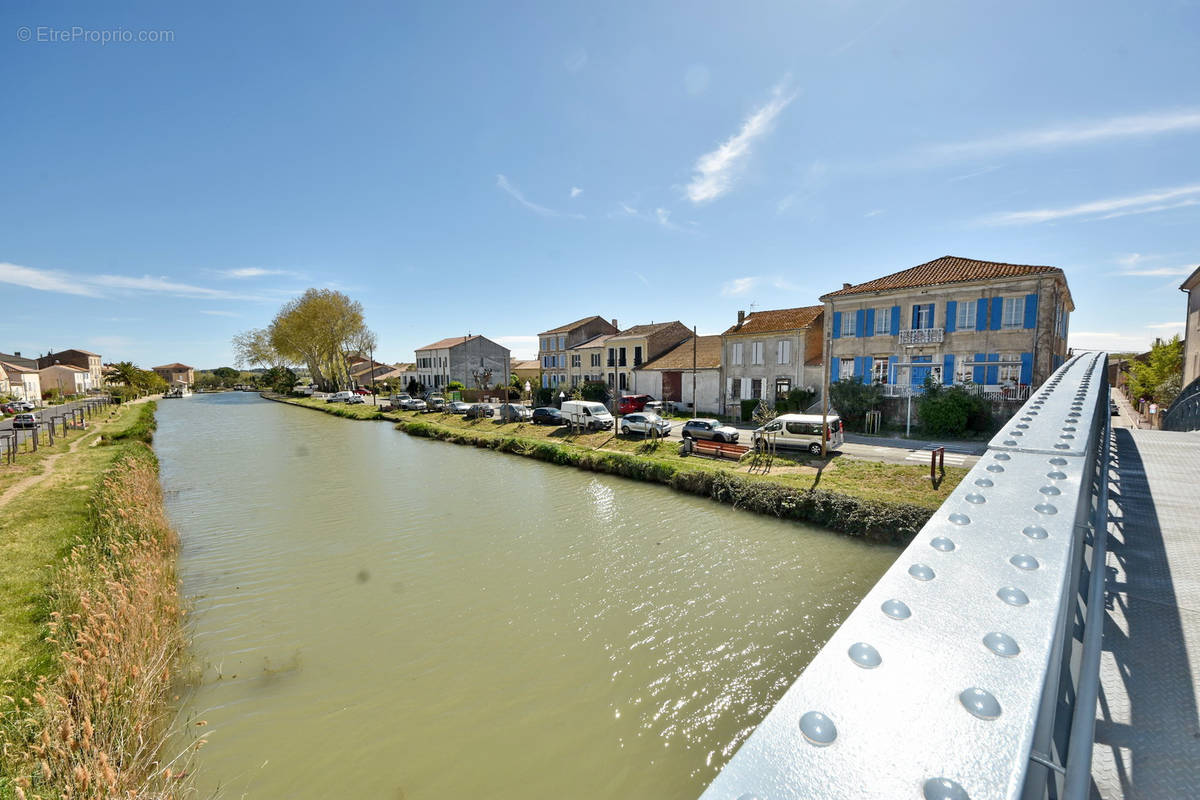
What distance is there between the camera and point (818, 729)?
38.7 inches

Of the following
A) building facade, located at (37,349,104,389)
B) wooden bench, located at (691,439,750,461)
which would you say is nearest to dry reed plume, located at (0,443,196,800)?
wooden bench, located at (691,439,750,461)

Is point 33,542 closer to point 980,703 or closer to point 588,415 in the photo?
point 980,703

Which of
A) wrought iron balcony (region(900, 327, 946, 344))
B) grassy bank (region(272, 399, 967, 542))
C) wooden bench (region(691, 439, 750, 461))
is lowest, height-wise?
grassy bank (region(272, 399, 967, 542))

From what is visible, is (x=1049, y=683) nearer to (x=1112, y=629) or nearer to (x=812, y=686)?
(x=812, y=686)

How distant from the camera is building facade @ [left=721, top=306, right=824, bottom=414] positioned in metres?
29.0

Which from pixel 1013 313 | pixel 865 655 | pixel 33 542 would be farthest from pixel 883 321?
pixel 33 542

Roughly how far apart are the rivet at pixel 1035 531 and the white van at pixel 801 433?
18.2 m

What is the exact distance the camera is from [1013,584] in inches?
55.0

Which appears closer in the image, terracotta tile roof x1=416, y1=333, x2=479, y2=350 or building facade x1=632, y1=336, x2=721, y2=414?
building facade x1=632, y1=336, x2=721, y2=414

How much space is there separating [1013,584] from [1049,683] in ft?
1.28

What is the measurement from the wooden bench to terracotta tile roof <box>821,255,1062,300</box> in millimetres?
12460

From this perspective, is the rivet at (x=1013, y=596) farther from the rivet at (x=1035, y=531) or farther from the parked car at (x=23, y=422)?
the parked car at (x=23, y=422)

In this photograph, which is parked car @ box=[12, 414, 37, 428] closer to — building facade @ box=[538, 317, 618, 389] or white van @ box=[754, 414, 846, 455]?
building facade @ box=[538, 317, 618, 389]

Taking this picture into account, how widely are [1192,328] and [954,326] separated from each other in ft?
34.4
